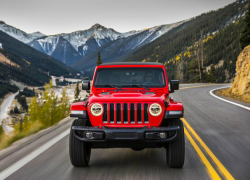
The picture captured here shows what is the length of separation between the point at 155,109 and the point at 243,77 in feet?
52.7

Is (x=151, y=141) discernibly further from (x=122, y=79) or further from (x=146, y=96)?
(x=122, y=79)

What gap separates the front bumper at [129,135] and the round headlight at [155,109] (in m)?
0.28

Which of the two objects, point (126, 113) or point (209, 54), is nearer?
point (126, 113)

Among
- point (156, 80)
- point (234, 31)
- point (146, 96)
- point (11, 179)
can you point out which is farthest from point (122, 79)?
point (234, 31)

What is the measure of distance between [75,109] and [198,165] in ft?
7.86

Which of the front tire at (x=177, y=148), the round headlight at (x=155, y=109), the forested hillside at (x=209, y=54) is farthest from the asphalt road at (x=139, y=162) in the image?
the forested hillside at (x=209, y=54)

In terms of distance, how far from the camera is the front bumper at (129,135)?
406cm

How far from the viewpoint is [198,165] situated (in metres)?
4.72

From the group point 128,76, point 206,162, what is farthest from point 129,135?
point 128,76

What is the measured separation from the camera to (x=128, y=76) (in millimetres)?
5723

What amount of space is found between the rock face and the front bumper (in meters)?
14.6

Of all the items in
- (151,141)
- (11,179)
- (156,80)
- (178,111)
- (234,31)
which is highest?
(234,31)

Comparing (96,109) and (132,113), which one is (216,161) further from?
(96,109)

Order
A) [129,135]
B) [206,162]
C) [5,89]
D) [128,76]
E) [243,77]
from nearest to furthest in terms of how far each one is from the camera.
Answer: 1. [129,135]
2. [206,162]
3. [128,76]
4. [243,77]
5. [5,89]
